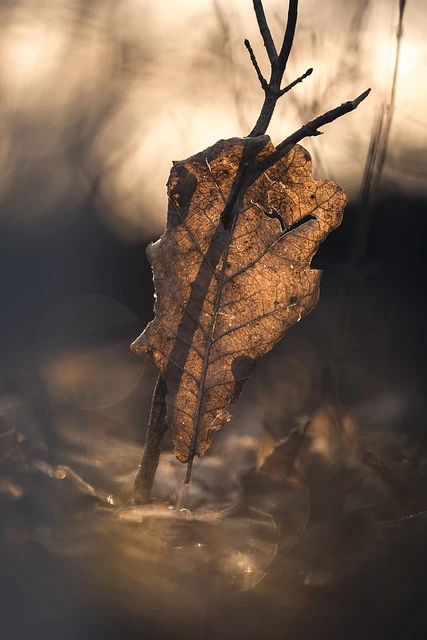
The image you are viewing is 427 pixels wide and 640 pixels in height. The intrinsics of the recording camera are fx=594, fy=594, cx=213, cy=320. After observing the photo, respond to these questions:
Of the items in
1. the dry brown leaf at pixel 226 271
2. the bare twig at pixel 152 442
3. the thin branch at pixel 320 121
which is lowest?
the bare twig at pixel 152 442

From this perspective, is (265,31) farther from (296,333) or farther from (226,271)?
(296,333)

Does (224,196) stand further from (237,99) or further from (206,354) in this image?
(237,99)

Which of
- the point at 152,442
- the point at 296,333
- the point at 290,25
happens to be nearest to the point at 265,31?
the point at 290,25

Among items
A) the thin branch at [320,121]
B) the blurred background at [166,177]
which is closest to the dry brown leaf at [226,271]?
the thin branch at [320,121]

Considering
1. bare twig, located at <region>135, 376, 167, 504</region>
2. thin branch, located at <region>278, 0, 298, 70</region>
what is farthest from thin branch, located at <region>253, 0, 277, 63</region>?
bare twig, located at <region>135, 376, 167, 504</region>

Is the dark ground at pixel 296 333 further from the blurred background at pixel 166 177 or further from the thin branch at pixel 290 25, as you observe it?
the thin branch at pixel 290 25

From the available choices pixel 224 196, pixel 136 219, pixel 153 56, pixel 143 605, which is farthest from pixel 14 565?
pixel 153 56
